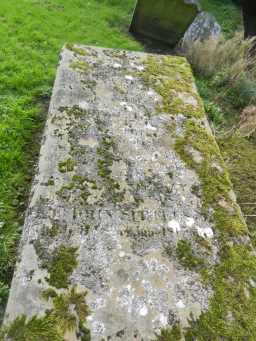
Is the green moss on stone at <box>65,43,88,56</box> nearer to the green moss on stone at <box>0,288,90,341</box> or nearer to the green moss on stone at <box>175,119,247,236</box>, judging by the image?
the green moss on stone at <box>175,119,247,236</box>

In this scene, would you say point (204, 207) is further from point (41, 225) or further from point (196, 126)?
point (41, 225)

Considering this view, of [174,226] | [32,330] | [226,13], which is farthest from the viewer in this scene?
[226,13]

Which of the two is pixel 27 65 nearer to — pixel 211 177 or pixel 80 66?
pixel 80 66

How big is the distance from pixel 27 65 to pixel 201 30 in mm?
3836

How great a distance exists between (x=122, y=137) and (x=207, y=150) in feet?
2.49

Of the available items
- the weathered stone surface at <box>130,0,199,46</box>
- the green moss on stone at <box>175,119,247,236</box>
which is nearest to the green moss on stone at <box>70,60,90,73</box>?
the green moss on stone at <box>175,119,247,236</box>

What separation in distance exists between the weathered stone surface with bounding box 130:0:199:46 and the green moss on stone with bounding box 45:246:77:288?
612 centimetres

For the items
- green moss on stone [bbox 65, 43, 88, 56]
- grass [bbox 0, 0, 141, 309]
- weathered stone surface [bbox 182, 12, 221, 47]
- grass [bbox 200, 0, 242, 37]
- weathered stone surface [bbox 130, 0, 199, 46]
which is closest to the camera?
grass [bbox 0, 0, 141, 309]

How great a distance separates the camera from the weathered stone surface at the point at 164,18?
6.40 metres

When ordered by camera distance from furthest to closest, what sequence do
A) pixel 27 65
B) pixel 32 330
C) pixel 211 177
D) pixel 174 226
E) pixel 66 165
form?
pixel 27 65 < pixel 211 177 < pixel 66 165 < pixel 174 226 < pixel 32 330

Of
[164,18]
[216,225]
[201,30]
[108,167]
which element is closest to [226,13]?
[201,30]

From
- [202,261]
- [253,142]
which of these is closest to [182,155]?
[202,261]

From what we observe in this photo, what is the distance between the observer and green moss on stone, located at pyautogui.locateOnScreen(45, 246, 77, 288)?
1658mm

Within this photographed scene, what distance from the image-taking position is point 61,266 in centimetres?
171
